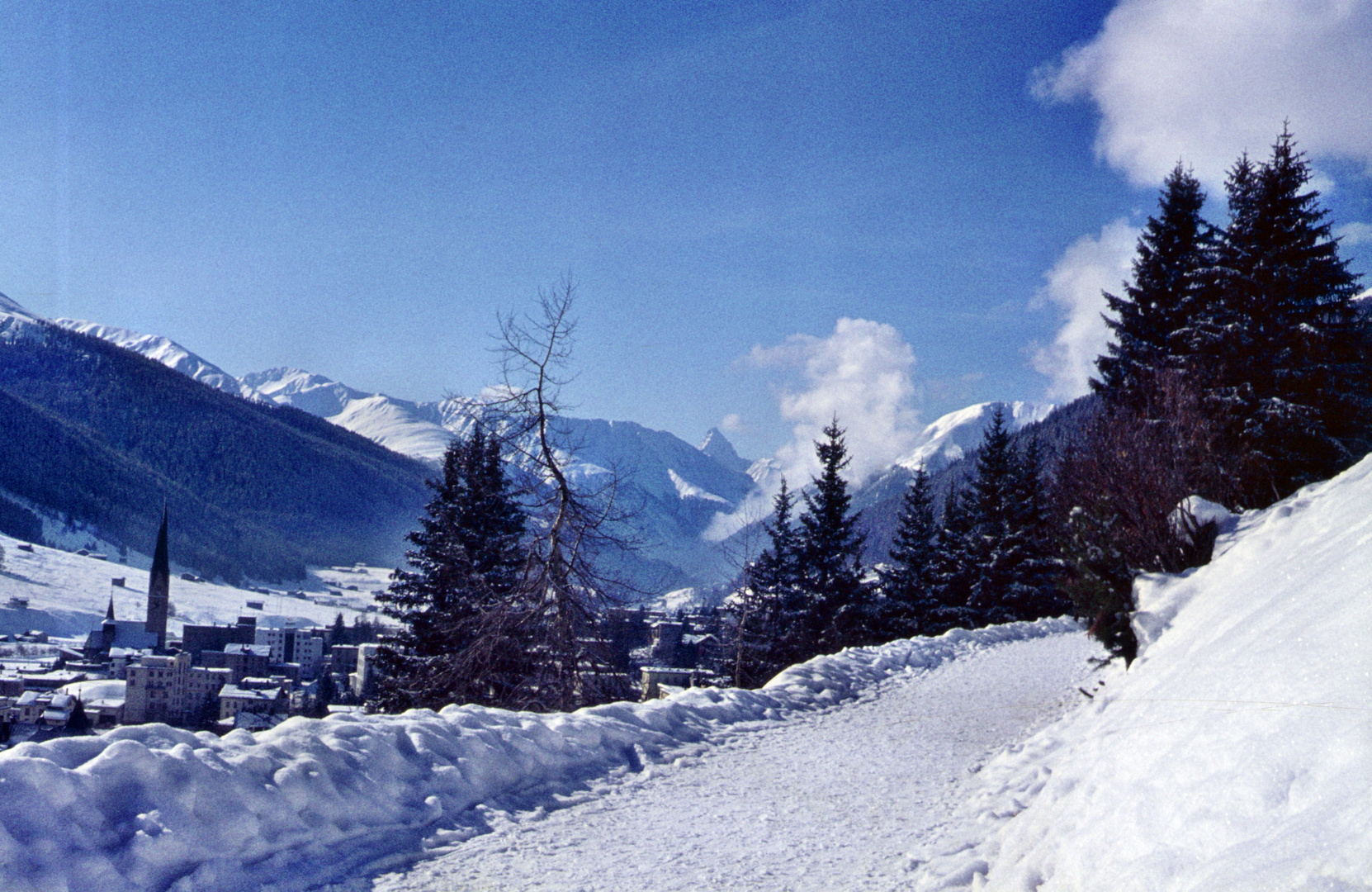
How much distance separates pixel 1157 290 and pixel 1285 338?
7.23 meters

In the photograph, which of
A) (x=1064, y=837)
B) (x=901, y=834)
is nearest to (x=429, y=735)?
(x=901, y=834)

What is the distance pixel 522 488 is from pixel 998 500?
79.4 feet

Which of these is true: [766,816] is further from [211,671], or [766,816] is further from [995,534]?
[995,534]

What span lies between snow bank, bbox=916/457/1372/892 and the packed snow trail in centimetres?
56

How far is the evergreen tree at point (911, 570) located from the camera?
3116cm

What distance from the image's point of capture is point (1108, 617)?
27.1 ft

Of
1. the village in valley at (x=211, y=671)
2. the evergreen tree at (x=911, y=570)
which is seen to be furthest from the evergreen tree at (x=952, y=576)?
the village in valley at (x=211, y=671)

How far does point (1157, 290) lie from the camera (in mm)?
24125

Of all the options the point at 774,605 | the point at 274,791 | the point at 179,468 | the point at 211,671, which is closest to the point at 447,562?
the point at 211,671

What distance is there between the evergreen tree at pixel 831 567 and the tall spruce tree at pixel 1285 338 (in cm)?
1350

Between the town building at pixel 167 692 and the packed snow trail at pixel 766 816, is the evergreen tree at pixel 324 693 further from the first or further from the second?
the packed snow trail at pixel 766 816

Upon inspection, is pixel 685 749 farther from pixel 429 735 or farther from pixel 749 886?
pixel 749 886

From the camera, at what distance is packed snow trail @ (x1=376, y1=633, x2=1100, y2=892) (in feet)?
15.5

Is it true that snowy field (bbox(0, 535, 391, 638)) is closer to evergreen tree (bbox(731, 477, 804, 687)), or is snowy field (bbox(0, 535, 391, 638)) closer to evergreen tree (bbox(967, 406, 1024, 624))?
evergreen tree (bbox(731, 477, 804, 687))
